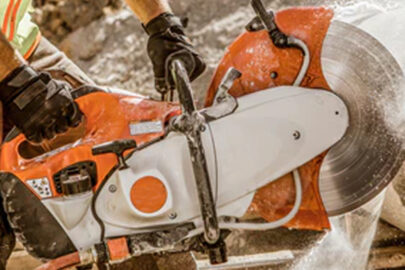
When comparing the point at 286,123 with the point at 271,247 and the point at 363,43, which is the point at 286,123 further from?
the point at 271,247

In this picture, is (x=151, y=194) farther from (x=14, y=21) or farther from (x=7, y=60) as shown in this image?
(x=14, y=21)

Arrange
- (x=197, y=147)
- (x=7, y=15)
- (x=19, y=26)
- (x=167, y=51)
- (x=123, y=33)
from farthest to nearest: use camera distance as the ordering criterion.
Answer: (x=123, y=33) < (x=19, y=26) < (x=7, y=15) < (x=167, y=51) < (x=197, y=147)

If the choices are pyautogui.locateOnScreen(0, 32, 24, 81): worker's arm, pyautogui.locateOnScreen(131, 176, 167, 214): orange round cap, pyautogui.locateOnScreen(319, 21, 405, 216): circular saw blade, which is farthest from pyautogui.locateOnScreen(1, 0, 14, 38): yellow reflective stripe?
pyautogui.locateOnScreen(319, 21, 405, 216): circular saw blade

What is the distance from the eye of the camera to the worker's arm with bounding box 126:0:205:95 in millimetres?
1762

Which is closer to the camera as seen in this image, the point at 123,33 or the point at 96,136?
the point at 96,136

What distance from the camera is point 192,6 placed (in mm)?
3961

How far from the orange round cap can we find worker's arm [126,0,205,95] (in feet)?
1.56

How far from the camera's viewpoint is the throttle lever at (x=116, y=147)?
1.36 m

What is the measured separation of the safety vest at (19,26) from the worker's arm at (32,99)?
0.42 meters

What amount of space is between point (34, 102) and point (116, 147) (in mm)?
307

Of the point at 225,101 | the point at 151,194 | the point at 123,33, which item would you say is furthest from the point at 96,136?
the point at 123,33

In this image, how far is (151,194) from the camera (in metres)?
1.42

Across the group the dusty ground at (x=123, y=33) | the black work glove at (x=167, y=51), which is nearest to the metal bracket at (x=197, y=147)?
the black work glove at (x=167, y=51)

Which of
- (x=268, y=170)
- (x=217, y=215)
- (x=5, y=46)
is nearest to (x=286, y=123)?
(x=268, y=170)
